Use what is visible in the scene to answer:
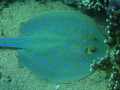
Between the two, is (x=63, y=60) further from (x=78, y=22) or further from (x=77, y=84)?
(x=78, y=22)

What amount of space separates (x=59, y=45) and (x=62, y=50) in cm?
18

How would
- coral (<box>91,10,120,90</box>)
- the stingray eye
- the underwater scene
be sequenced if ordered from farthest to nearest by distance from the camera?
the stingray eye < the underwater scene < coral (<box>91,10,120,90</box>)

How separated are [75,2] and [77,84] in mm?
3164

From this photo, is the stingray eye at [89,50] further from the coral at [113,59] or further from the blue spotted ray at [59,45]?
the coral at [113,59]

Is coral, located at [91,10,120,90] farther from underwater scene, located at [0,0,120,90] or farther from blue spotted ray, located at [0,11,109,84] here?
blue spotted ray, located at [0,11,109,84]

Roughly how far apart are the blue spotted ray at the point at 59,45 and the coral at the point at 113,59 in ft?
1.16

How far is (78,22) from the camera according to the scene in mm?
4613

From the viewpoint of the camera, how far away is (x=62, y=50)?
409 centimetres

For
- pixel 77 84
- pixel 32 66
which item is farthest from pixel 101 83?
pixel 32 66

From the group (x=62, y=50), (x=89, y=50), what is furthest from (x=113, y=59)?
(x=62, y=50)

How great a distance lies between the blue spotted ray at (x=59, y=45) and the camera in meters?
3.80

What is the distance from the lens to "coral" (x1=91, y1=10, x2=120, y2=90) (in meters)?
3.21

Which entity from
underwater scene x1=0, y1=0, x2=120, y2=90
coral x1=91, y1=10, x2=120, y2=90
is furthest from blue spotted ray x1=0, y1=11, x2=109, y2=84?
coral x1=91, y1=10, x2=120, y2=90

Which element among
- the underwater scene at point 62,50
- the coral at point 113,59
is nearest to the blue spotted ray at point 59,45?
the underwater scene at point 62,50
